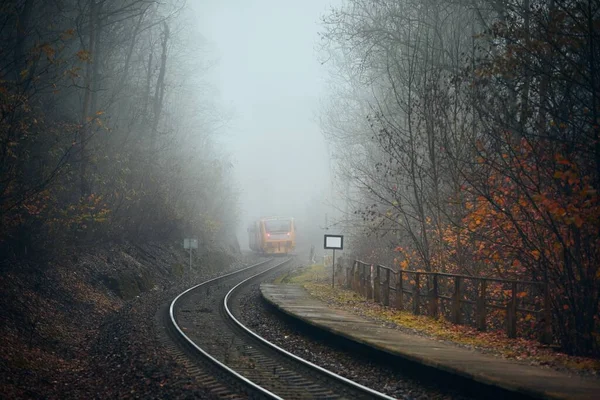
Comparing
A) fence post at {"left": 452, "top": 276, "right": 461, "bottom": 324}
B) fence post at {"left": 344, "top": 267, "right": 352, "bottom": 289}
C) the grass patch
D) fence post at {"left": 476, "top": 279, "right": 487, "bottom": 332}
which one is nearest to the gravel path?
the grass patch

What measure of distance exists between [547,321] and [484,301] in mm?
1455

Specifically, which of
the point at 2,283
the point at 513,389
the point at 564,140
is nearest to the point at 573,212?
the point at 564,140

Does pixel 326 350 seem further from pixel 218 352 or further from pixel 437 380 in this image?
pixel 437 380

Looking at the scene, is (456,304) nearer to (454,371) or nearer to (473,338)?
(473,338)

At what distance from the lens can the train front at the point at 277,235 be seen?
4988 cm

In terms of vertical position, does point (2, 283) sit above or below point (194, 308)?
above

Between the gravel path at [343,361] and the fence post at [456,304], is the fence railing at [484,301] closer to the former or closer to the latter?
the fence post at [456,304]

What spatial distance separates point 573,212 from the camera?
8453 mm

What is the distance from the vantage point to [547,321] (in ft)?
33.9

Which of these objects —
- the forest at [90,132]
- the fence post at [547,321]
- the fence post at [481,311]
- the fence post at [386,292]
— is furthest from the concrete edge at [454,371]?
the forest at [90,132]

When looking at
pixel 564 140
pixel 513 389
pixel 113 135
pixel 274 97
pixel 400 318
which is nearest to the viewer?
pixel 513 389

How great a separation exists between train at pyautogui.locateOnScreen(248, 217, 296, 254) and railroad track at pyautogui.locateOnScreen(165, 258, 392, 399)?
110 feet

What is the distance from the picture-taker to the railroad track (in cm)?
795

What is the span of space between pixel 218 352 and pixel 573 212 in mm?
6615
